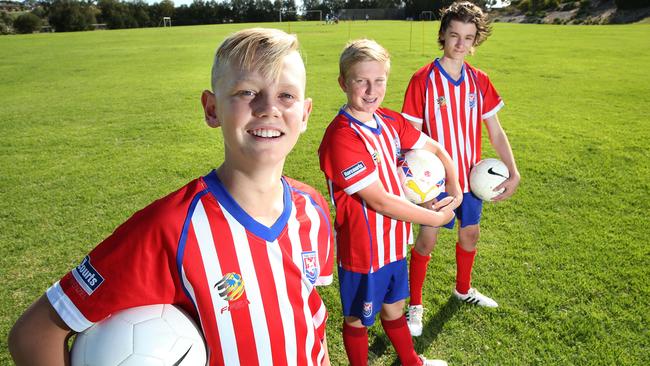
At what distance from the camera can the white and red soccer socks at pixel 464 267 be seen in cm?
348

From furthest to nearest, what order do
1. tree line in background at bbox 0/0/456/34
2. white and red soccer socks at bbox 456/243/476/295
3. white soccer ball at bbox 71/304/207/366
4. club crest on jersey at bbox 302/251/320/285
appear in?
1. tree line in background at bbox 0/0/456/34
2. white and red soccer socks at bbox 456/243/476/295
3. club crest on jersey at bbox 302/251/320/285
4. white soccer ball at bbox 71/304/207/366

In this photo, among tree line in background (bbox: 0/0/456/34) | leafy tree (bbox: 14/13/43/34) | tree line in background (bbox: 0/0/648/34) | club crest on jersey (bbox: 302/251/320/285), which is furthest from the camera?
tree line in background (bbox: 0/0/456/34)

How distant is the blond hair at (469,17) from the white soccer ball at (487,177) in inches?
34.1

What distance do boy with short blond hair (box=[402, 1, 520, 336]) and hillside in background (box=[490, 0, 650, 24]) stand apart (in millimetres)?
49581

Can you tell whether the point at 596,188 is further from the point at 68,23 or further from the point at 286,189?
the point at 68,23

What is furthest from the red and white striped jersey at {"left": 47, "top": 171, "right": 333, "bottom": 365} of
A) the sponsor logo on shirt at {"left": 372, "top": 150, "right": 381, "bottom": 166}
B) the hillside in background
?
the hillside in background

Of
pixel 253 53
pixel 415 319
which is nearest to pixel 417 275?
pixel 415 319

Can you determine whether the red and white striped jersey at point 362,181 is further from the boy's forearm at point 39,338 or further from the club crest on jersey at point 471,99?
the boy's forearm at point 39,338

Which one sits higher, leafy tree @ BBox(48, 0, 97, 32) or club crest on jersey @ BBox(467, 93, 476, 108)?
leafy tree @ BBox(48, 0, 97, 32)

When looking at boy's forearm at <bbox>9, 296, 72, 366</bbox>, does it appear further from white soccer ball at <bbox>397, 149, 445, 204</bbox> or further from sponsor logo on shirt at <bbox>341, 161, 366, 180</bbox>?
white soccer ball at <bbox>397, 149, 445, 204</bbox>

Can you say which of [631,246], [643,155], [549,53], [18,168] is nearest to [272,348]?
[631,246]

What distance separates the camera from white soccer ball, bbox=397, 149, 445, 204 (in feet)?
8.61

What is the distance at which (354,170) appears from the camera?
7.56 feet

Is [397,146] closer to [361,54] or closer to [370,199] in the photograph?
[370,199]
